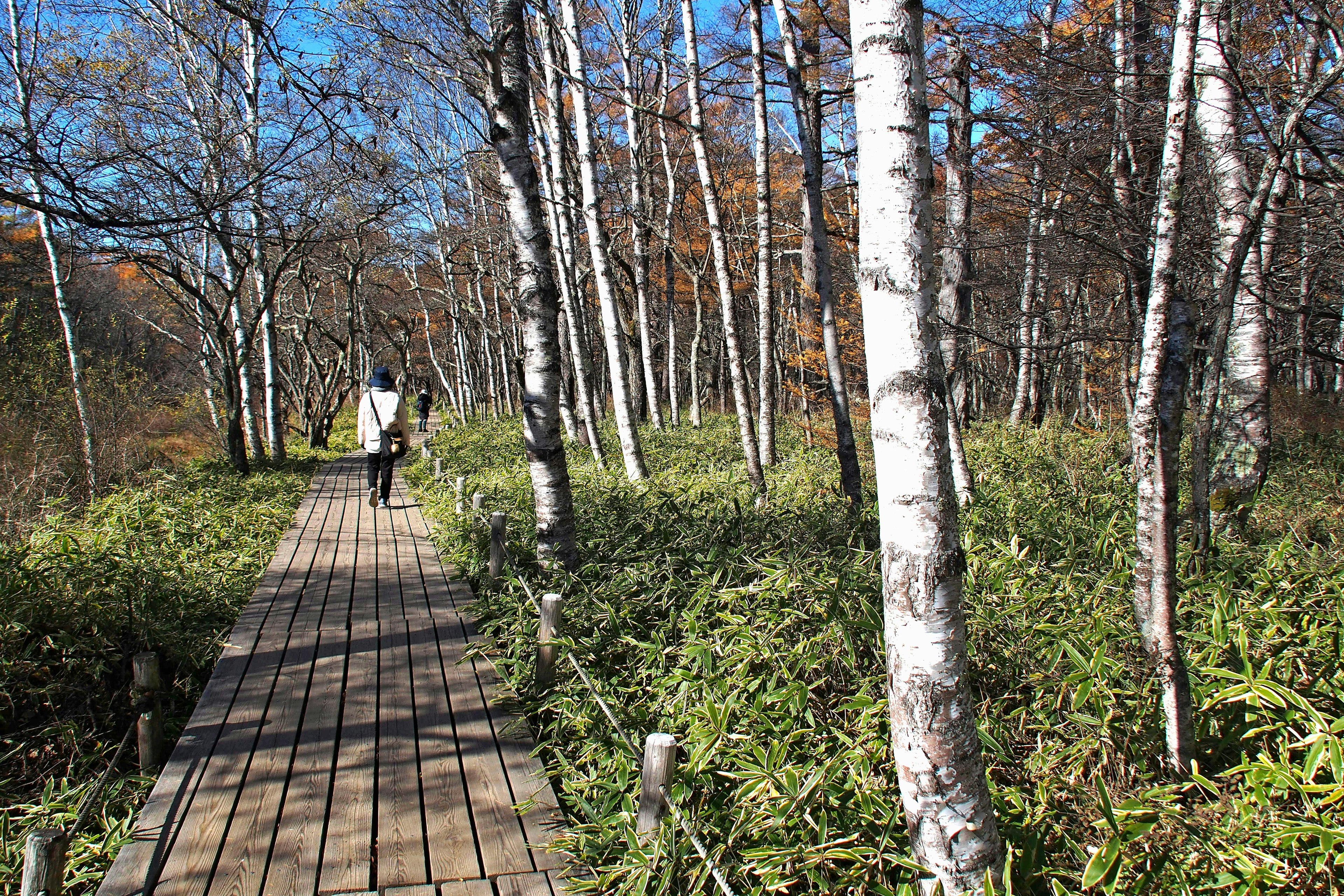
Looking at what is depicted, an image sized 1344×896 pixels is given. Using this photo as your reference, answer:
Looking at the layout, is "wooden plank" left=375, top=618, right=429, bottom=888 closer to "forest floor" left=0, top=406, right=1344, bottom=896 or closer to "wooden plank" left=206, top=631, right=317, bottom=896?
"wooden plank" left=206, top=631, right=317, bottom=896

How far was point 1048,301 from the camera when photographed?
18172mm

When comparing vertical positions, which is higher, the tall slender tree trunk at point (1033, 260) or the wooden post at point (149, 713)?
the tall slender tree trunk at point (1033, 260)

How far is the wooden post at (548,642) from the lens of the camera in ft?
14.3

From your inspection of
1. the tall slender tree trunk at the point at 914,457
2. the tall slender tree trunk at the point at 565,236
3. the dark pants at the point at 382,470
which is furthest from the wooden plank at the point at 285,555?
the tall slender tree trunk at the point at 914,457

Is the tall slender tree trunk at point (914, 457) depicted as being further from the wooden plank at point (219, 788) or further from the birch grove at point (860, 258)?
the wooden plank at point (219, 788)

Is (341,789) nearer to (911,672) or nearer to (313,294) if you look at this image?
(911,672)

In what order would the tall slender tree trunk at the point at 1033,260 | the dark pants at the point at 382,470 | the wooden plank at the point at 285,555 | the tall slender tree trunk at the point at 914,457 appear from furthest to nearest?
the dark pants at the point at 382,470, the tall slender tree trunk at the point at 1033,260, the wooden plank at the point at 285,555, the tall slender tree trunk at the point at 914,457

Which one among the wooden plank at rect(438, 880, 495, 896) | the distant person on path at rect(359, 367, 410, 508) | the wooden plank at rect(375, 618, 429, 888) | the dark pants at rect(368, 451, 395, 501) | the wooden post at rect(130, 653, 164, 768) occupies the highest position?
the distant person on path at rect(359, 367, 410, 508)

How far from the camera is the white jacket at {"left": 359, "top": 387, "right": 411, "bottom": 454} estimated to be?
9.12 metres

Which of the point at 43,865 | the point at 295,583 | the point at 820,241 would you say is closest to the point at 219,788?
the point at 43,865

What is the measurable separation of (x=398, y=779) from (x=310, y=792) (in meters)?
0.39

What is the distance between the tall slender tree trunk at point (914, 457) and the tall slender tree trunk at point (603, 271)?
24.8ft

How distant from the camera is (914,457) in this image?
2.23 meters

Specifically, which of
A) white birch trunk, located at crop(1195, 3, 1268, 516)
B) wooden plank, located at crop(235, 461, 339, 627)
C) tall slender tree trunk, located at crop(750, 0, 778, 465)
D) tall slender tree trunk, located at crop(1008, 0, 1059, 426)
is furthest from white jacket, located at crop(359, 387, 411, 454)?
white birch trunk, located at crop(1195, 3, 1268, 516)
